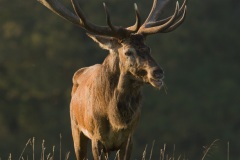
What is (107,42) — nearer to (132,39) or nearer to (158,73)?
(132,39)

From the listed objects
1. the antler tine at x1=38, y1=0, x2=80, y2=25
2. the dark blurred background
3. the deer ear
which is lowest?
the dark blurred background

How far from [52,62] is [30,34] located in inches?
55.7

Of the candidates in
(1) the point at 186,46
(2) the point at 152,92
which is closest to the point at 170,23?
(2) the point at 152,92

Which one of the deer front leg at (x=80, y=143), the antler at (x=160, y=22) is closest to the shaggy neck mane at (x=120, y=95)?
the antler at (x=160, y=22)

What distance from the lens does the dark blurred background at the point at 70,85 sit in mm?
32062

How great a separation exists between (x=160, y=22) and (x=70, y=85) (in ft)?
72.7

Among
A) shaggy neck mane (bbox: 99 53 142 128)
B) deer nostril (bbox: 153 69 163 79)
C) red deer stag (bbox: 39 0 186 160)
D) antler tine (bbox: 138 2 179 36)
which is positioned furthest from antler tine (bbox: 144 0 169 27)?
deer nostril (bbox: 153 69 163 79)

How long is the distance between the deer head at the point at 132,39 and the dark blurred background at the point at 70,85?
68.9 feet

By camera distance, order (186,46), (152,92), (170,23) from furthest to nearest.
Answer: (186,46) < (152,92) < (170,23)

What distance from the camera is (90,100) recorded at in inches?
373

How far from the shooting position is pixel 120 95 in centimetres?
920

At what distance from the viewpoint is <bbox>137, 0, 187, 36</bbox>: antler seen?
9211 mm

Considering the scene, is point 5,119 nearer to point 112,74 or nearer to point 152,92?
point 152,92

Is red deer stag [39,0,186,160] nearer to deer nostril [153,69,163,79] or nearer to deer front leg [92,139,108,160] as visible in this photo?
deer front leg [92,139,108,160]
